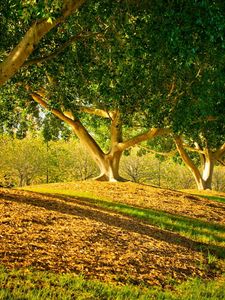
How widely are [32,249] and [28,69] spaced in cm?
794

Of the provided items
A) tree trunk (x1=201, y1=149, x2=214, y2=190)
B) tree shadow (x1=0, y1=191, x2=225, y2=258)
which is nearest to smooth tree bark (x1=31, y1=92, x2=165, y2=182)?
tree shadow (x1=0, y1=191, x2=225, y2=258)

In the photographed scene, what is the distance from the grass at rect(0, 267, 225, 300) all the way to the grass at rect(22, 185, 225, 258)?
3770 millimetres

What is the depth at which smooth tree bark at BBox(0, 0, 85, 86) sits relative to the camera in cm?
932

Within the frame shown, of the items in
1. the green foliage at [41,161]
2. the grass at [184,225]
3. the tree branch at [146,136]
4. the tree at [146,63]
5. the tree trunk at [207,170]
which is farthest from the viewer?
the green foliage at [41,161]

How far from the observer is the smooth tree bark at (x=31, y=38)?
9.32 metres

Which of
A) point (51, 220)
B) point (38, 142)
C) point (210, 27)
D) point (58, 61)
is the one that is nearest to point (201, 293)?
point (51, 220)

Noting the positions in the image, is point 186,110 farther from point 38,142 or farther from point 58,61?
point 38,142

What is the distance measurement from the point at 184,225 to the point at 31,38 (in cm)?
818

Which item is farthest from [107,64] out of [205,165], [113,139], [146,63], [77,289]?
[205,165]

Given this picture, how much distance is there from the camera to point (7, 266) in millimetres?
6613

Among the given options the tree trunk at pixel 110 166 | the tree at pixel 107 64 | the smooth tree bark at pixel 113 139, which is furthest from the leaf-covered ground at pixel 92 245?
the tree trunk at pixel 110 166

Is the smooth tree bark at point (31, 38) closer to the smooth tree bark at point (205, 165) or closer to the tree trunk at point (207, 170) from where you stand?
the smooth tree bark at point (205, 165)

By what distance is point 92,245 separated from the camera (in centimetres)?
873

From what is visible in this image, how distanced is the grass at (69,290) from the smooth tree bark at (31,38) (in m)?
5.44
